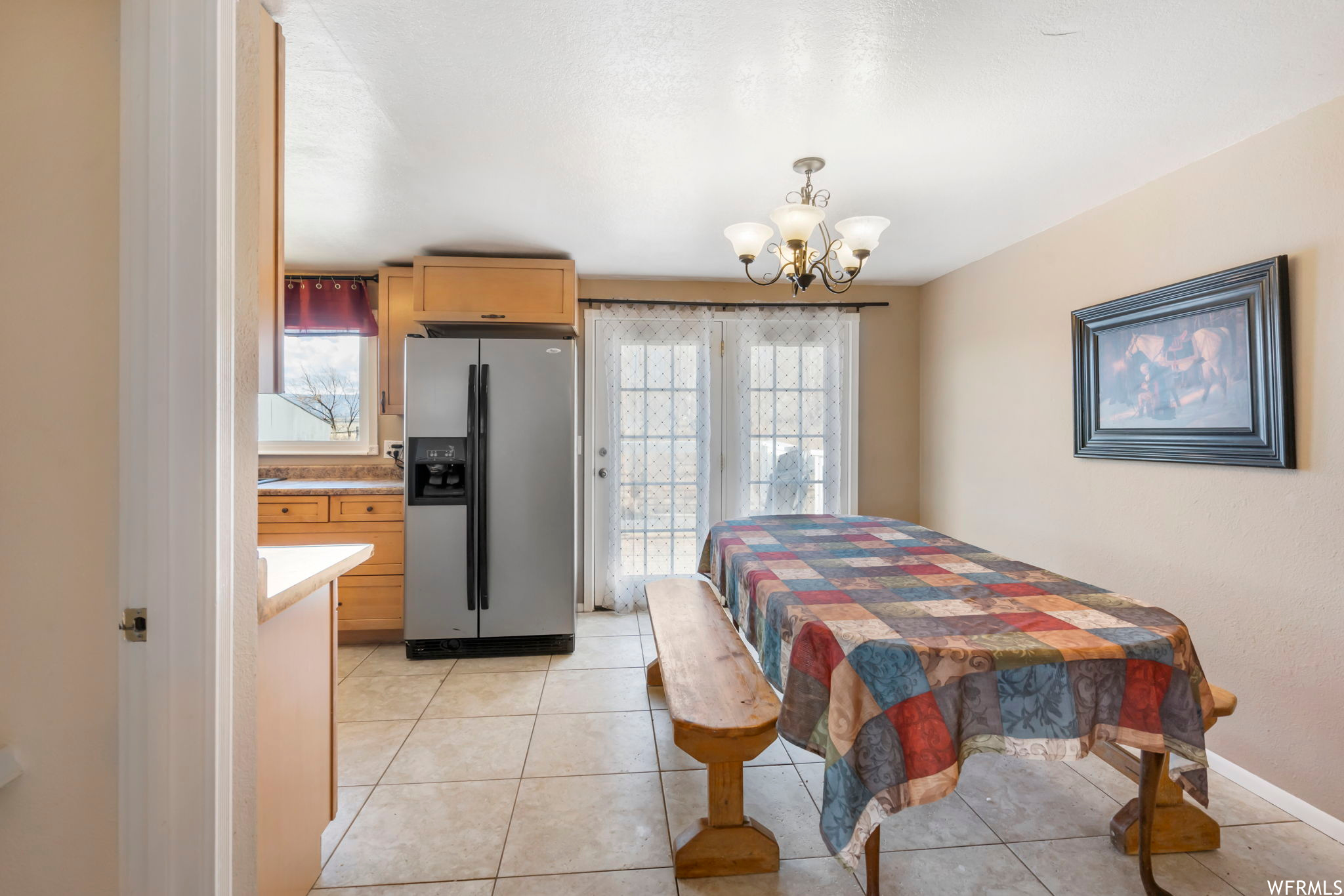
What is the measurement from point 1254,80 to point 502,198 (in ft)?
8.69

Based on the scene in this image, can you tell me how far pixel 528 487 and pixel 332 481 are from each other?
4.65 feet

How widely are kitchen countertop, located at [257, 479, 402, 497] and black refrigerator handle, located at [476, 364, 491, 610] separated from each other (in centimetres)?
54

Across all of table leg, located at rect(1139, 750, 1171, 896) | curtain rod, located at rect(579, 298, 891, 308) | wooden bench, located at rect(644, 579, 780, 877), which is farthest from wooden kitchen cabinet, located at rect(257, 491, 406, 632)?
table leg, located at rect(1139, 750, 1171, 896)

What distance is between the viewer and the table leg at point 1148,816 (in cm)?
147

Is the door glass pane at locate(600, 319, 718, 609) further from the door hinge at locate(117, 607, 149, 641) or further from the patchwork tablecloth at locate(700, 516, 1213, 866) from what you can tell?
the door hinge at locate(117, 607, 149, 641)

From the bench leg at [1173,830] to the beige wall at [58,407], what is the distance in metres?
2.42

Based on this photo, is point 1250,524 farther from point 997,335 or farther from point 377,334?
point 377,334

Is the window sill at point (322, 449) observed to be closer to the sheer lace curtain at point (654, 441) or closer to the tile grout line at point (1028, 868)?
the sheer lace curtain at point (654, 441)

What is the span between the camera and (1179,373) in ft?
7.28

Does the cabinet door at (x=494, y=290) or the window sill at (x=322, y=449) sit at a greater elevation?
the cabinet door at (x=494, y=290)

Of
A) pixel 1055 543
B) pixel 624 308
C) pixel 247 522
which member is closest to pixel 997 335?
pixel 1055 543

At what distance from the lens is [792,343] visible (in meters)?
4.02

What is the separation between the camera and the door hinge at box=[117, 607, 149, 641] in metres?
0.87

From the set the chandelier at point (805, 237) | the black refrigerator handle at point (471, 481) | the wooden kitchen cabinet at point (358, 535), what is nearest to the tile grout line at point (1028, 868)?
the chandelier at point (805, 237)
